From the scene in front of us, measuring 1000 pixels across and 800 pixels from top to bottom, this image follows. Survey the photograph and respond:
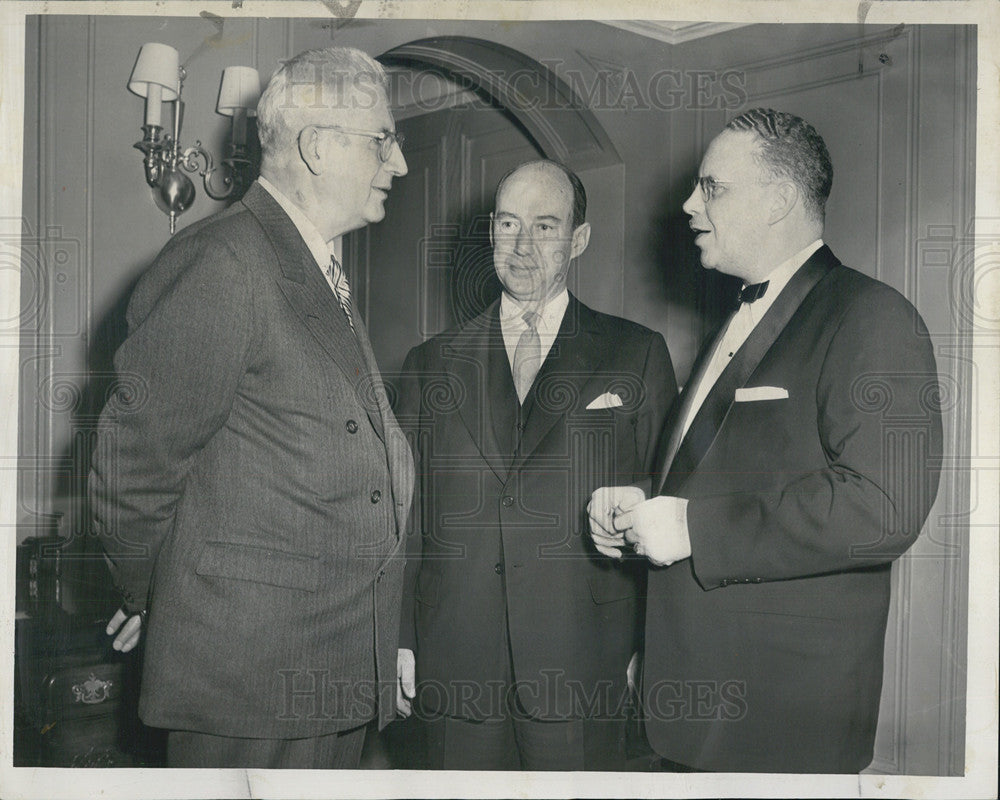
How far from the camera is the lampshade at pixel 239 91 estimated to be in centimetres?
205

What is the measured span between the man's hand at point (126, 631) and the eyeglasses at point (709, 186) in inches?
65.4

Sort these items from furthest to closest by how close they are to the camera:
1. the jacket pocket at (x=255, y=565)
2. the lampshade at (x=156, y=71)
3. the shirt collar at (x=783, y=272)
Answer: the lampshade at (x=156, y=71) < the shirt collar at (x=783, y=272) < the jacket pocket at (x=255, y=565)

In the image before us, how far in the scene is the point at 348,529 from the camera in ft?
6.31

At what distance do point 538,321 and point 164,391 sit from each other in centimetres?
88

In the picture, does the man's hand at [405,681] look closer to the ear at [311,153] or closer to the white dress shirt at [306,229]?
the white dress shirt at [306,229]

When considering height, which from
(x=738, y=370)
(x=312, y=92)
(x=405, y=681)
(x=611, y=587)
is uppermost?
(x=312, y=92)

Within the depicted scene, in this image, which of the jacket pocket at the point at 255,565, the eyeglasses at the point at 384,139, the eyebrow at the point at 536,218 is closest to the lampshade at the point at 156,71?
the eyeglasses at the point at 384,139

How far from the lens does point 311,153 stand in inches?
78.5

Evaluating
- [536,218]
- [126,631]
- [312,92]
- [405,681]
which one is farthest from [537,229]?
[126,631]

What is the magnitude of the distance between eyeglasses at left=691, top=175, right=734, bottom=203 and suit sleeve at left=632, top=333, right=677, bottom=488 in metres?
0.34

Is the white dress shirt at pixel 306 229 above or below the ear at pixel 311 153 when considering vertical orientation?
below

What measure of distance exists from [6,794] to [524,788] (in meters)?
1.28

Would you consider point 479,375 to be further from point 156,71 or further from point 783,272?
point 156,71

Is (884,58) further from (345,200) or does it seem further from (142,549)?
(142,549)
